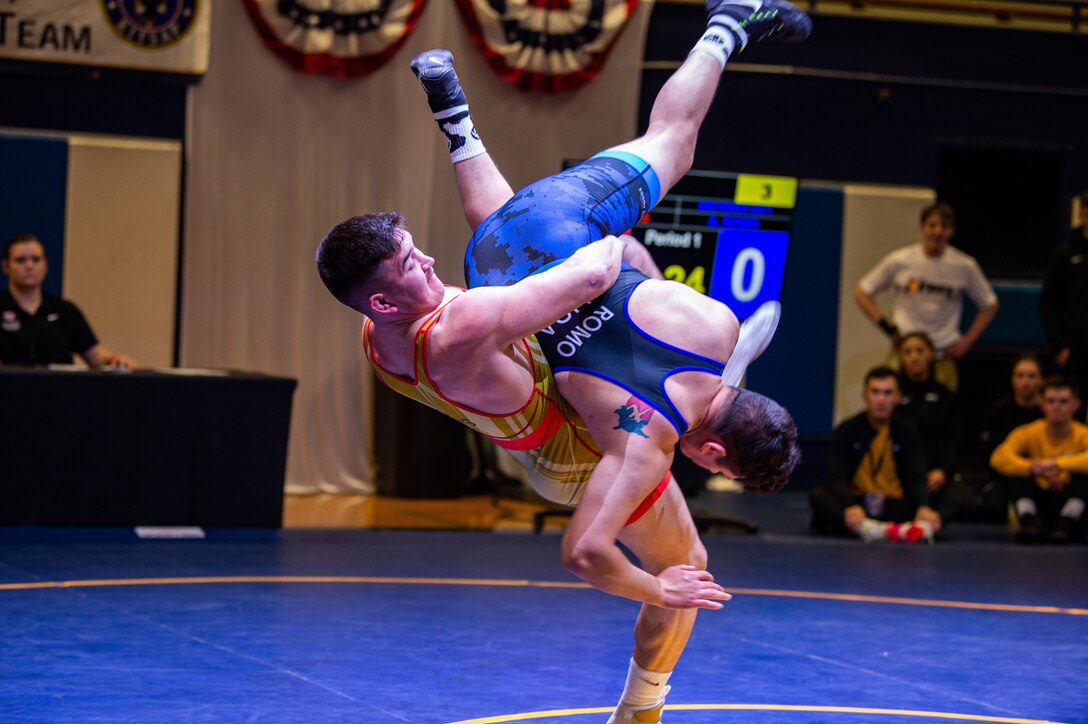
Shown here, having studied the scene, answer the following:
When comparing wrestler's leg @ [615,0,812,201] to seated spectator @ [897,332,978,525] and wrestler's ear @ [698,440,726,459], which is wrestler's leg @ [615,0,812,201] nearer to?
wrestler's ear @ [698,440,726,459]

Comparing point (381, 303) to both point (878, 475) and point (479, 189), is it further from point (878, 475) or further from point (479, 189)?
point (878, 475)

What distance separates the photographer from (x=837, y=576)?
705 cm

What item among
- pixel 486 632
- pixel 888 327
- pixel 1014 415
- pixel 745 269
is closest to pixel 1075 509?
pixel 1014 415

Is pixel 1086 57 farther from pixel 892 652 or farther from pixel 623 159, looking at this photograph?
pixel 623 159

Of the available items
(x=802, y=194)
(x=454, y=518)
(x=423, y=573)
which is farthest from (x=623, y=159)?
(x=802, y=194)

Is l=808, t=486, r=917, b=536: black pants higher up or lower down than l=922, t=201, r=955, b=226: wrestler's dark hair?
lower down

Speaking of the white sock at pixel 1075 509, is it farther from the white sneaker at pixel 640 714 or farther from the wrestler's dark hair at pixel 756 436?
the wrestler's dark hair at pixel 756 436

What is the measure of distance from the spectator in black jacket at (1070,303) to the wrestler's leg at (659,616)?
5.48 meters

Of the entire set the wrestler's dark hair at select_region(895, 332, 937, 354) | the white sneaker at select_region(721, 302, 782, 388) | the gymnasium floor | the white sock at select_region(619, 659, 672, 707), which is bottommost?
the gymnasium floor

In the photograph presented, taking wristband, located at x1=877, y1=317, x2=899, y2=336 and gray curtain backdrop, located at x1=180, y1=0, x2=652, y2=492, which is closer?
wristband, located at x1=877, y1=317, x2=899, y2=336

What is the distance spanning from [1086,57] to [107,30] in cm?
662

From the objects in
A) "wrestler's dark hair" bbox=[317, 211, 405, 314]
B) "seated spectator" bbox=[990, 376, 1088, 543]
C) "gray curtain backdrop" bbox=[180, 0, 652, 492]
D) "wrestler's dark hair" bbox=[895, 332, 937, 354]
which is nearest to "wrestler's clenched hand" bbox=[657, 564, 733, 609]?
"wrestler's dark hair" bbox=[317, 211, 405, 314]

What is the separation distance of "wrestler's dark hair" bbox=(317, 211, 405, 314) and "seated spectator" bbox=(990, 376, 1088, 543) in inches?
214

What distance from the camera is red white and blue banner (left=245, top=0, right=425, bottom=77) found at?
30.5 feet
